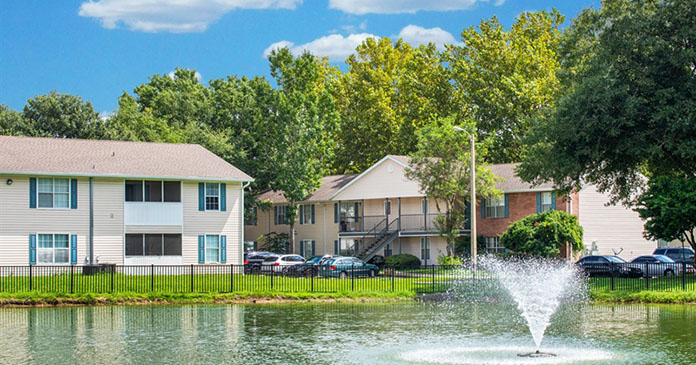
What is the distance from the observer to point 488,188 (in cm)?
5622

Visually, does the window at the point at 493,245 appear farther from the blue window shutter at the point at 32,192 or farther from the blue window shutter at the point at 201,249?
the blue window shutter at the point at 32,192

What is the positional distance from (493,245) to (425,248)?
15.4ft

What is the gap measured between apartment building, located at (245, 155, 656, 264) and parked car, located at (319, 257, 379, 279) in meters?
9.54

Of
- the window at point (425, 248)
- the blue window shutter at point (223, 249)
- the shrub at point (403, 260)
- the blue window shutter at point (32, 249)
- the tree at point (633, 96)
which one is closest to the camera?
the tree at point (633, 96)

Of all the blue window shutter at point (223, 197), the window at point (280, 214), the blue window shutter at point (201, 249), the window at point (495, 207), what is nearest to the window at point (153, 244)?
the blue window shutter at point (201, 249)

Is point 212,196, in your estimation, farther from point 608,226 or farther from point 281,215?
point 608,226

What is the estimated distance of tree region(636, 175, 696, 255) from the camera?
4103 cm

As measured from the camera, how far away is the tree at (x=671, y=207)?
41.0 metres

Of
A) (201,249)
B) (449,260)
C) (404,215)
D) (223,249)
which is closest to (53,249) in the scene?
(201,249)

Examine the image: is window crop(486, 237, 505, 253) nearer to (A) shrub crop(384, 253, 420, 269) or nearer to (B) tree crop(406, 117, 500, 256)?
(B) tree crop(406, 117, 500, 256)

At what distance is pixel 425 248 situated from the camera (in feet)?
205

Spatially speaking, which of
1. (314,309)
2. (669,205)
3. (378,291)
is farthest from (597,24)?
(314,309)

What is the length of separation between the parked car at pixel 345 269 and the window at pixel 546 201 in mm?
13380

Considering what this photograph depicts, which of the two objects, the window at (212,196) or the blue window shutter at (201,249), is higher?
the window at (212,196)
